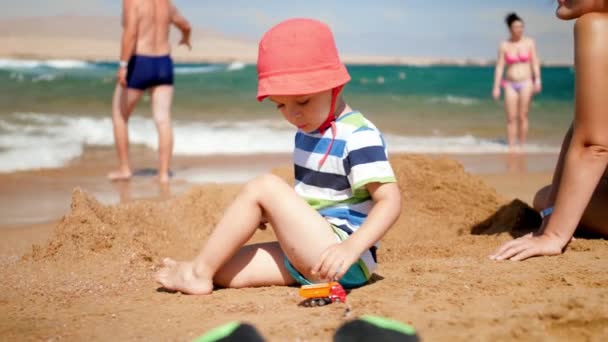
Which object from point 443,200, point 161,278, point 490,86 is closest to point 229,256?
point 161,278

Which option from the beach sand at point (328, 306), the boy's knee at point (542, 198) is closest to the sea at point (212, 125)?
the beach sand at point (328, 306)

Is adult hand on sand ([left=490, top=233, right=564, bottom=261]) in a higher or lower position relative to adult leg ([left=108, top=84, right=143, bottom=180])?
higher

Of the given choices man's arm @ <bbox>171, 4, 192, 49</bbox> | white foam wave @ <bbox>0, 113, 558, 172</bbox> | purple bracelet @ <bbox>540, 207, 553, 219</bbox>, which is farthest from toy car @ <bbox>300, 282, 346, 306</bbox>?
white foam wave @ <bbox>0, 113, 558, 172</bbox>

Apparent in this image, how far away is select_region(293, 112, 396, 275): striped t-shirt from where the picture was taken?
2537 mm

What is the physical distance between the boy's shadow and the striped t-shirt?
1370 millimetres

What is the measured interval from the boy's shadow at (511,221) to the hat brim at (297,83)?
5.50ft

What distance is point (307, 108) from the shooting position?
104 inches

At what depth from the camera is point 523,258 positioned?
297cm

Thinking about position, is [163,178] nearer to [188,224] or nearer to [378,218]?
[188,224]

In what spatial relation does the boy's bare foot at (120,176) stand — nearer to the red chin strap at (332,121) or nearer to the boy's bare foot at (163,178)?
the boy's bare foot at (163,178)

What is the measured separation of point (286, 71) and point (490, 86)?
1248 inches

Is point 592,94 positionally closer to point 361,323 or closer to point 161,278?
point 361,323

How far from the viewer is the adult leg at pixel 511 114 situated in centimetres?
902

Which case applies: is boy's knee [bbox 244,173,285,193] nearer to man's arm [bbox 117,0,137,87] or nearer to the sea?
man's arm [bbox 117,0,137,87]
